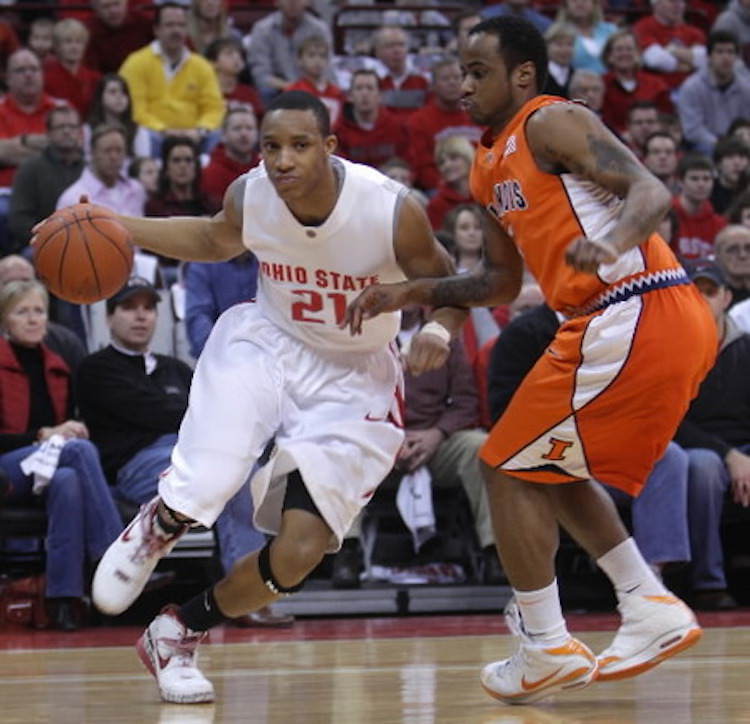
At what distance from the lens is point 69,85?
11.0 meters

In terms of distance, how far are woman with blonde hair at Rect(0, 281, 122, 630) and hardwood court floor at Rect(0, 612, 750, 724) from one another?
322 millimetres

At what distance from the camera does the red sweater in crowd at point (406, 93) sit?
1209cm

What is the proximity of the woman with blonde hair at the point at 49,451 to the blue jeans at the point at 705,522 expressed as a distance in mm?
2678

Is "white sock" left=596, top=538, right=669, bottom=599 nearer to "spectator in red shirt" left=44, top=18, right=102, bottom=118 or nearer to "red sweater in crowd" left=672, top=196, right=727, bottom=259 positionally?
"red sweater in crowd" left=672, top=196, right=727, bottom=259

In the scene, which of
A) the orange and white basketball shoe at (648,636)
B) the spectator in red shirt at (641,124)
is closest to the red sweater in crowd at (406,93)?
the spectator in red shirt at (641,124)

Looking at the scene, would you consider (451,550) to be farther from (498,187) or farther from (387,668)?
(498,187)

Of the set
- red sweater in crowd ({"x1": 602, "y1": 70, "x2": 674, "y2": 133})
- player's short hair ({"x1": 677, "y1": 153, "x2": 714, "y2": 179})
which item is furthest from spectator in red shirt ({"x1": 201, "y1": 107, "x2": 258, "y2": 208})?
red sweater in crowd ({"x1": 602, "y1": 70, "x2": 674, "y2": 133})

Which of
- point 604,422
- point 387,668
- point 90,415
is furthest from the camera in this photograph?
point 90,415

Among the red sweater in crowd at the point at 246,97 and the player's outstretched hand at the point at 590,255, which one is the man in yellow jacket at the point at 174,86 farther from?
the player's outstretched hand at the point at 590,255

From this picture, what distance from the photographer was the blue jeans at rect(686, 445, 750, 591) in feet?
24.7

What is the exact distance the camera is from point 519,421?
4.59m

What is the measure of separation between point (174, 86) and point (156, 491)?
454cm

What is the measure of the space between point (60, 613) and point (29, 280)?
66.5 inches

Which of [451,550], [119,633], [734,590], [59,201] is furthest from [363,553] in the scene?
[59,201]
